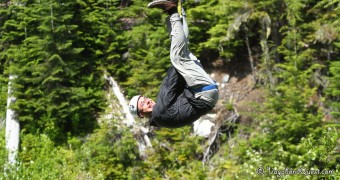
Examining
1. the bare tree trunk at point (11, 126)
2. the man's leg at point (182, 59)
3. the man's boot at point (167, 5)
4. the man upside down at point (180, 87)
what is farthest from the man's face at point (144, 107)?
the bare tree trunk at point (11, 126)

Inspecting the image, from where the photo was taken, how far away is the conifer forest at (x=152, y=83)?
36.1 feet

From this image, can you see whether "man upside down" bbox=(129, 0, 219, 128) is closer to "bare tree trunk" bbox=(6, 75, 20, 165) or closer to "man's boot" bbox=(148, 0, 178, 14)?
"man's boot" bbox=(148, 0, 178, 14)

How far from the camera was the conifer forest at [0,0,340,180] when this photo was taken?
433 inches

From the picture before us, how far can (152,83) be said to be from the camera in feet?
40.1

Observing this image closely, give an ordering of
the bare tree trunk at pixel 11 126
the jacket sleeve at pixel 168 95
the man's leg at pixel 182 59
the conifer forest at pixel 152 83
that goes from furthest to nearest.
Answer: the bare tree trunk at pixel 11 126 < the conifer forest at pixel 152 83 < the jacket sleeve at pixel 168 95 < the man's leg at pixel 182 59

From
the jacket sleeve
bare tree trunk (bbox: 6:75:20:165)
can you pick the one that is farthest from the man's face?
bare tree trunk (bbox: 6:75:20:165)

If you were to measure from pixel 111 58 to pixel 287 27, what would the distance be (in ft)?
18.7

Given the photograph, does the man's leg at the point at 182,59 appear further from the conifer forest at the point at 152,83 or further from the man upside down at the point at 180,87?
the conifer forest at the point at 152,83

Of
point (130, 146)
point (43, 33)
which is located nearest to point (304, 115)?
point (130, 146)

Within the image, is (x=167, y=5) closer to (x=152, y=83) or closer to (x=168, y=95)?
(x=168, y=95)

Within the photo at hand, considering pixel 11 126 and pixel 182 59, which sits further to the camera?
pixel 11 126

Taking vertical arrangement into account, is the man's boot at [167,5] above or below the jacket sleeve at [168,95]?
above

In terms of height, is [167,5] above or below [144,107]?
above

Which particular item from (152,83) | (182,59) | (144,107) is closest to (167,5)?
(182,59)
